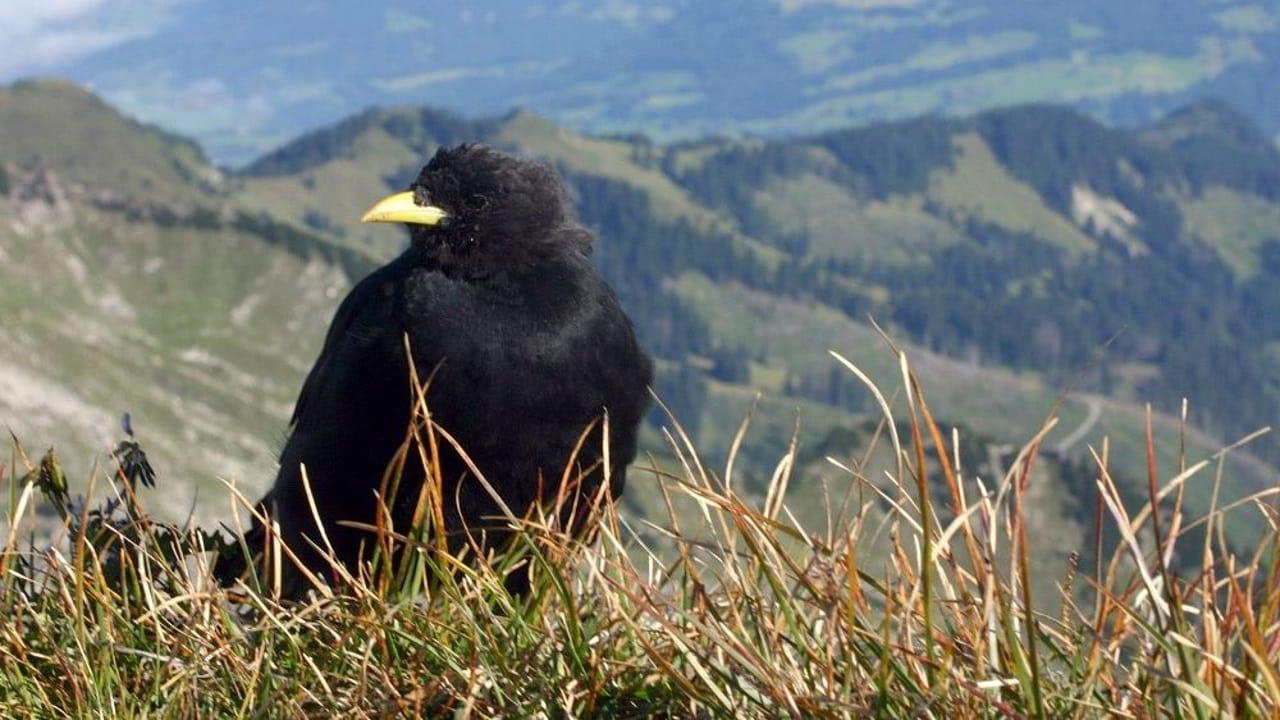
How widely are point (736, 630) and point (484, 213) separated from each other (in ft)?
12.5

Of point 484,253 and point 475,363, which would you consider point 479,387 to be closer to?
point 475,363

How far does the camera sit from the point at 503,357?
727cm

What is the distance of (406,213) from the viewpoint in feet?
25.4

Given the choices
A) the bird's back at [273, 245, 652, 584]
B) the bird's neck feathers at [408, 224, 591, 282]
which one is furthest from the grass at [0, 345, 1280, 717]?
the bird's neck feathers at [408, 224, 591, 282]

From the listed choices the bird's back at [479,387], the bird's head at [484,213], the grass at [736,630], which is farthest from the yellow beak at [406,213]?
the grass at [736,630]

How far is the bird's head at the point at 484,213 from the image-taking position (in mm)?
7742

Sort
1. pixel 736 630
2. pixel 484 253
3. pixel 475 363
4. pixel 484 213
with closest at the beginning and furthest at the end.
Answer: pixel 736 630 < pixel 475 363 < pixel 484 253 < pixel 484 213

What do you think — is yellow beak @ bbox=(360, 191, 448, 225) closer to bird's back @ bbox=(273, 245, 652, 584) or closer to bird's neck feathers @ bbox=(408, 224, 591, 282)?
bird's neck feathers @ bbox=(408, 224, 591, 282)

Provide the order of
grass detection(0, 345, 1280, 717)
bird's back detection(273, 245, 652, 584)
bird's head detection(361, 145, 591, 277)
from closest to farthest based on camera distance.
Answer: grass detection(0, 345, 1280, 717), bird's back detection(273, 245, 652, 584), bird's head detection(361, 145, 591, 277)

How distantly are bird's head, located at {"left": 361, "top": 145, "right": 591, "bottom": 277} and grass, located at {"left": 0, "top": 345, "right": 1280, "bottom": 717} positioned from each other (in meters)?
2.54

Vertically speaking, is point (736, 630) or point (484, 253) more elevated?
point (484, 253)

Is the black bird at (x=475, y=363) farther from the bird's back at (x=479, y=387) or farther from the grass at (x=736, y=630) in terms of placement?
the grass at (x=736, y=630)

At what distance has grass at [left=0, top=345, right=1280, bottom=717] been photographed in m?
4.04

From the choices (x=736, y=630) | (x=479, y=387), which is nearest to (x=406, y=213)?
(x=479, y=387)
